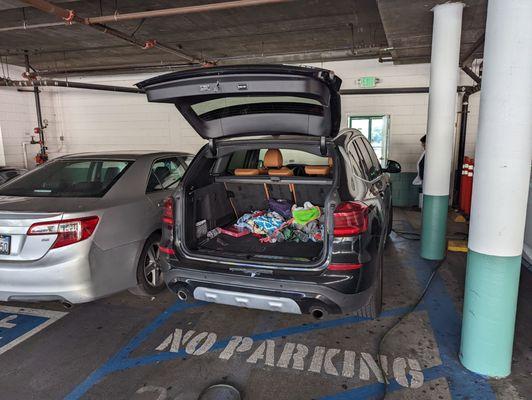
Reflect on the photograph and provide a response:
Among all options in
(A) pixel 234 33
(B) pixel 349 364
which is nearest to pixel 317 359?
(B) pixel 349 364

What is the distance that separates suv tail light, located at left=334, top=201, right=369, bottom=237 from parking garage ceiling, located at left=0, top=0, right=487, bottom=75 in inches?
120

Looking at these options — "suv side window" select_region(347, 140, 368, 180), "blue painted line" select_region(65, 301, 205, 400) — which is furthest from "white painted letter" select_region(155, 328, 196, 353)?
"suv side window" select_region(347, 140, 368, 180)

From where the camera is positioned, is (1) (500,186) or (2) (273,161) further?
(2) (273,161)

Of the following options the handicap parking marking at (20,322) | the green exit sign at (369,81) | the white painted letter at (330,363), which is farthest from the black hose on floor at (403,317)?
the green exit sign at (369,81)

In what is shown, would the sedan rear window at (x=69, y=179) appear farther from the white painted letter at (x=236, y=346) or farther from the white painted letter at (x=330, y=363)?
the white painted letter at (x=330, y=363)

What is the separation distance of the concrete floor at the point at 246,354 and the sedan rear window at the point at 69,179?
3.55 ft

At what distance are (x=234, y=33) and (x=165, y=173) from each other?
12.9ft

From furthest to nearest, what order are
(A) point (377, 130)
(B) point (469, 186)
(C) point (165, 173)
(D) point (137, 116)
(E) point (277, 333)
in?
(D) point (137, 116) → (A) point (377, 130) → (B) point (469, 186) → (C) point (165, 173) → (E) point (277, 333)

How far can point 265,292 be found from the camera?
2465 millimetres

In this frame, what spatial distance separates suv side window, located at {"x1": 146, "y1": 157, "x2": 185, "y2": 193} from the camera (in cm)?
372

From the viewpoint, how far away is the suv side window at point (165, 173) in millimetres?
3717

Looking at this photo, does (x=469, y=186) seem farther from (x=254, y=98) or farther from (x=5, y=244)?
(x=5, y=244)

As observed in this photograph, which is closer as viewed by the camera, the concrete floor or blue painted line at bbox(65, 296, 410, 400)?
the concrete floor

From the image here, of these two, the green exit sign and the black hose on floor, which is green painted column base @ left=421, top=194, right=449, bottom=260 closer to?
the black hose on floor
